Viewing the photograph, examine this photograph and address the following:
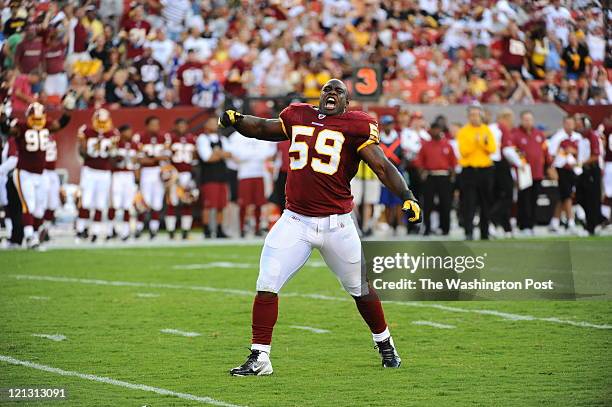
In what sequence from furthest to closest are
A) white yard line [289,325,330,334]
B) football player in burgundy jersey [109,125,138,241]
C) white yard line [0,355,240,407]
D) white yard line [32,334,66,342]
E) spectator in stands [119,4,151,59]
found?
spectator in stands [119,4,151,59] → football player in burgundy jersey [109,125,138,241] → white yard line [289,325,330,334] → white yard line [32,334,66,342] → white yard line [0,355,240,407]

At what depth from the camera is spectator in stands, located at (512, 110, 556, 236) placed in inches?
685

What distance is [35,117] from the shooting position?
15.2 metres

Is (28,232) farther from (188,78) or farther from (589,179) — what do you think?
(589,179)

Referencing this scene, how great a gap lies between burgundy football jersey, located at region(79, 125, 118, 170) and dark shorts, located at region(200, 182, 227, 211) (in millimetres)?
1579

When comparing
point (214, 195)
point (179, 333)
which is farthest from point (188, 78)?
point (179, 333)

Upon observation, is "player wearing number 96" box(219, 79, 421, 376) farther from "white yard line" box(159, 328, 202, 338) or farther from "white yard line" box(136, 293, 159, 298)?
"white yard line" box(136, 293, 159, 298)

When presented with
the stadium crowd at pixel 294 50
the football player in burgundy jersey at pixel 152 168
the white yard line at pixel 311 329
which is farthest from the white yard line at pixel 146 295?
the stadium crowd at pixel 294 50

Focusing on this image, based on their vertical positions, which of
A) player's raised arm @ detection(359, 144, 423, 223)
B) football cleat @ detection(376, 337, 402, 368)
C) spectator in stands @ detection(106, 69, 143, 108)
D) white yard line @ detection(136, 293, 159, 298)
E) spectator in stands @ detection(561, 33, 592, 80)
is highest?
spectator in stands @ detection(561, 33, 592, 80)

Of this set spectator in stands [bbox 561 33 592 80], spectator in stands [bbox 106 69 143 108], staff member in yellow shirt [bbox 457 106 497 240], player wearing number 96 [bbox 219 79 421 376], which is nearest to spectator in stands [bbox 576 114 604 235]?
staff member in yellow shirt [bbox 457 106 497 240]

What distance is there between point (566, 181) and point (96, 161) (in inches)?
265

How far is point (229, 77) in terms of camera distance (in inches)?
782

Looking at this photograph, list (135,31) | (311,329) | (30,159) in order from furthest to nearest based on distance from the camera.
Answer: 1. (135,31)
2. (30,159)
3. (311,329)

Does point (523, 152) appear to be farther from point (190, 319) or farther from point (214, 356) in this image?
point (214, 356)

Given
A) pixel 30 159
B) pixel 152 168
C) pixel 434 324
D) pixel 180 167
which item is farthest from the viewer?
pixel 180 167
